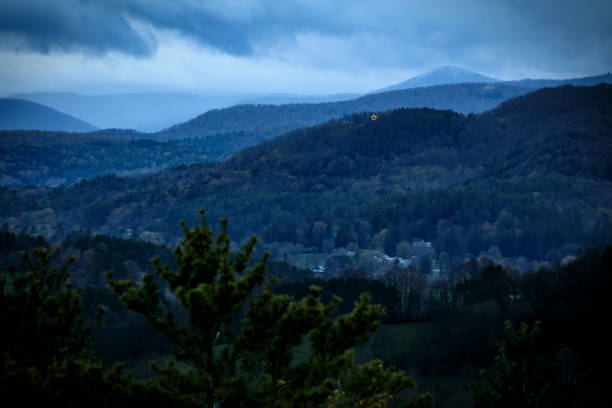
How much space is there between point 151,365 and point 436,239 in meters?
173

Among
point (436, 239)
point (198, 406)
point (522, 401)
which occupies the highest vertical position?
point (198, 406)

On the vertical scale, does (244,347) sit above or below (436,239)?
above

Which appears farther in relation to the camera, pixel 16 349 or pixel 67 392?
pixel 16 349

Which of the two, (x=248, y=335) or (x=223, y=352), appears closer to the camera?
(x=248, y=335)

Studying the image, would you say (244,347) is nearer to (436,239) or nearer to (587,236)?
(587,236)

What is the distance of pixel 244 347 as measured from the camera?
13.1m

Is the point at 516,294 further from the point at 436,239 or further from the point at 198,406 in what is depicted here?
the point at 436,239

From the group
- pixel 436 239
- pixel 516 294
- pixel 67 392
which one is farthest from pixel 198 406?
pixel 436 239

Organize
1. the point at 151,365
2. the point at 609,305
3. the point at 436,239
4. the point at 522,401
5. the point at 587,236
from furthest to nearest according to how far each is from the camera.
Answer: the point at 436,239
the point at 587,236
the point at 609,305
the point at 522,401
the point at 151,365

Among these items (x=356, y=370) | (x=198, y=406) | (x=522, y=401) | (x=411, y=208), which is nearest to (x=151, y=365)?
(x=198, y=406)

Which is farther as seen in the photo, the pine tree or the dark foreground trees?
the pine tree

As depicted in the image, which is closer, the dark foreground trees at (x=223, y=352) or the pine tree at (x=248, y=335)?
the dark foreground trees at (x=223, y=352)

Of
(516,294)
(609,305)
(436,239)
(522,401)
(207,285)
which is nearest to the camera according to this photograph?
(207,285)

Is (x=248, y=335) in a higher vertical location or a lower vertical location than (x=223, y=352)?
higher
